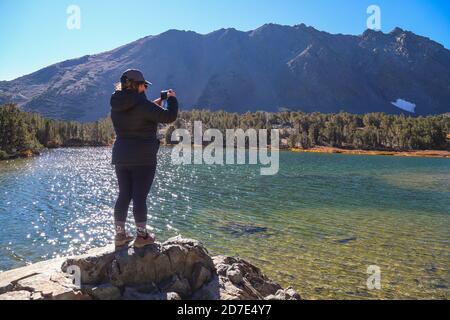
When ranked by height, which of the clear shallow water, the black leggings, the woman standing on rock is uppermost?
the woman standing on rock

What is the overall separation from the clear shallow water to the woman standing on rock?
1005 cm

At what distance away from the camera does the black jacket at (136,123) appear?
414 inches

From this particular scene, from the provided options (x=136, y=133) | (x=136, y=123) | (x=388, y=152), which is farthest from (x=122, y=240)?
(x=388, y=152)

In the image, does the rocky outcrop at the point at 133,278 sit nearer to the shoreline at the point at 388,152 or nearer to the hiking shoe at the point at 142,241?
the hiking shoe at the point at 142,241

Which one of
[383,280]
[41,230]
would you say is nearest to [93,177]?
[41,230]

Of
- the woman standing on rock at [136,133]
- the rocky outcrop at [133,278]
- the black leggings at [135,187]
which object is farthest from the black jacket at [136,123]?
the rocky outcrop at [133,278]

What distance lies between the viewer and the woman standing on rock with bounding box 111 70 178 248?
1054cm

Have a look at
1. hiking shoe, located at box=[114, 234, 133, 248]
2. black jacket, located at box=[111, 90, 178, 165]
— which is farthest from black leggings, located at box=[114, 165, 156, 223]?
hiking shoe, located at box=[114, 234, 133, 248]

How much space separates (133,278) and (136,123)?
4045mm

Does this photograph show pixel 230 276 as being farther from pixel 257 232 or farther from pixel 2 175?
pixel 2 175

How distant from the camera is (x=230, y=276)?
493 inches

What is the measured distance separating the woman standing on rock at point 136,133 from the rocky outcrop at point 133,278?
1116 millimetres

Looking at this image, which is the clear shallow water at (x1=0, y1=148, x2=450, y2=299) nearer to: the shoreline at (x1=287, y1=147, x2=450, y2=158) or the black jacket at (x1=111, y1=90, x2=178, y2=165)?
the black jacket at (x1=111, y1=90, x2=178, y2=165)

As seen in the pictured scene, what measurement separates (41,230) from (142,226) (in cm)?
2147
